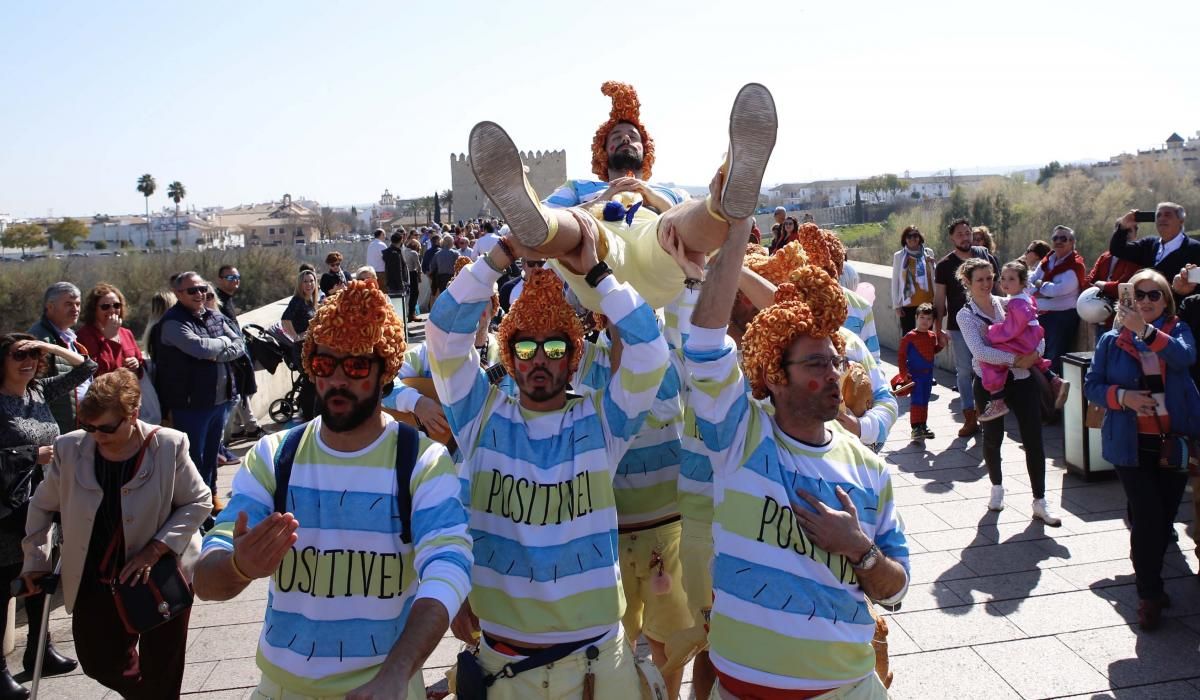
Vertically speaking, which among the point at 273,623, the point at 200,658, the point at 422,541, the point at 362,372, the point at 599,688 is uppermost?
the point at 362,372

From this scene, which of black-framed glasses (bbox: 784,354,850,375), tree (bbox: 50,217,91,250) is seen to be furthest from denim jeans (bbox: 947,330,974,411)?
tree (bbox: 50,217,91,250)

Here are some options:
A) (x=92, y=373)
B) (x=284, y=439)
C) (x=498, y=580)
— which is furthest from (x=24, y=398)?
(x=498, y=580)

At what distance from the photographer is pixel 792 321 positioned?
2.75 metres

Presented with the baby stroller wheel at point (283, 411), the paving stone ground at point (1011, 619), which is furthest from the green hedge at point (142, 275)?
the paving stone ground at point (1011, 619)

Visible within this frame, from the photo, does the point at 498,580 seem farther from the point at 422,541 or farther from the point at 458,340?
the point at 458,340

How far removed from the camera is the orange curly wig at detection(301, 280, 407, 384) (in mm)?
2625

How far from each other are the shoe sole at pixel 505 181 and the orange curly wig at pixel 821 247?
6.66 ft

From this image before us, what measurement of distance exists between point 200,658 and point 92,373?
1.92m

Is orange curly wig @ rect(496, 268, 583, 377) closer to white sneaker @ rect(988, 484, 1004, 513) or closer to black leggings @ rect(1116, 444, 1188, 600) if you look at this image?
black leggings @ rect(1116, 444, 1188, 600)

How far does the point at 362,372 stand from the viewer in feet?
8.70

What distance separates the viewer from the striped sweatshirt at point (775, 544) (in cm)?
259

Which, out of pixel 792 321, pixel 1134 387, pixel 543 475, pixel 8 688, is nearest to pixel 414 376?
pixel 543 475

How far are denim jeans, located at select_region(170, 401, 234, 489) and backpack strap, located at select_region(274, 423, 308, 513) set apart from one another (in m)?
4.55

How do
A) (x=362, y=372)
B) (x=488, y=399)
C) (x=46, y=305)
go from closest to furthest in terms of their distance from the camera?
(x=362, y=372) < (x=488, y=399) < (x=46, y=305)
